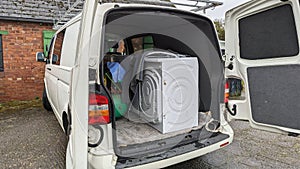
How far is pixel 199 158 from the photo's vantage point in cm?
318

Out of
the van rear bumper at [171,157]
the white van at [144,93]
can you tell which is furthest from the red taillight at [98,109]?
the van rear bumper at [171,157]

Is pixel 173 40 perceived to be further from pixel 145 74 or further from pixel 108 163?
pixel 108 163

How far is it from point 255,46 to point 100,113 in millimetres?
1649

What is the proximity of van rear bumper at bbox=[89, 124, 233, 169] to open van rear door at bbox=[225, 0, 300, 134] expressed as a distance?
1.24 ft

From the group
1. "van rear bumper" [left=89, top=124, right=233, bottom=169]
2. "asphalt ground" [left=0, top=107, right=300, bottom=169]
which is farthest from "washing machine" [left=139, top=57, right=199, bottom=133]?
"asphalt ground" [left=0, top=107, right=300, bottom=169]

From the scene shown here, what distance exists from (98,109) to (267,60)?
1622 millimetres

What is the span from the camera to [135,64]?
3.25m

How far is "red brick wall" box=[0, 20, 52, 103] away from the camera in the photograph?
683cm

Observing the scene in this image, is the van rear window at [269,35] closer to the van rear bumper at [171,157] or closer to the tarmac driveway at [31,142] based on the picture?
the van rear bumper at [171,157]

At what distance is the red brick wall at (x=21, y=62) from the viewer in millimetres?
6828

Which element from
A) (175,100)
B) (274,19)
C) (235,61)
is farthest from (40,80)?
(274,19)

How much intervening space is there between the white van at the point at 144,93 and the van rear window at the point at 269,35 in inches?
14.0

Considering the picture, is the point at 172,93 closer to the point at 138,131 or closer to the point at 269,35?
the point at 138,131

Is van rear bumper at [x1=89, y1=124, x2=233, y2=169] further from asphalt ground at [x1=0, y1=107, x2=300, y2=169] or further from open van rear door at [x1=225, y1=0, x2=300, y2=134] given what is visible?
asphalt ground at [x1=0, y1=107, x2=300, y2=169]
